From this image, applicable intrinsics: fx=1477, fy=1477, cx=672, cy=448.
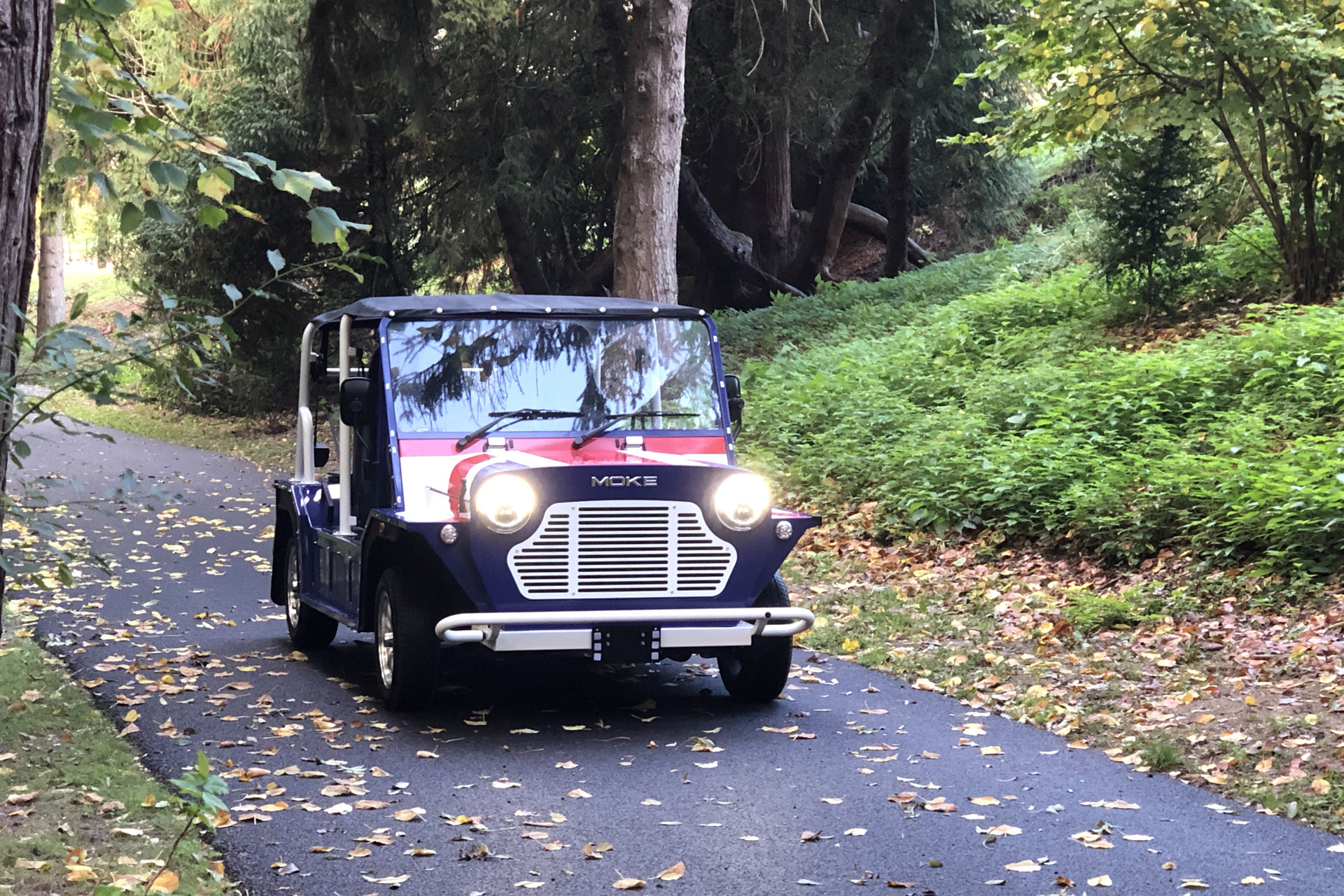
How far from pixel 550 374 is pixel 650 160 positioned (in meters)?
9.48

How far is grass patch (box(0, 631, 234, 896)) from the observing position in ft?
16.1

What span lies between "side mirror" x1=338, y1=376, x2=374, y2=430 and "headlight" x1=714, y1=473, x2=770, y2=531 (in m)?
2.09

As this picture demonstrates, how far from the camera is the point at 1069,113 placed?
53.8 feet

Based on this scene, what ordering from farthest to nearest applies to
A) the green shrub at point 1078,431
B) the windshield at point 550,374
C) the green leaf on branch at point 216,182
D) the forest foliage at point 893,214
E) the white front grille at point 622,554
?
the forest foliage at point 893,214 → the green shrub at point 1078,431 → the windshield at point 550,374 → the white front grille at point 622,554 → the green leaf on branch at point 216,182

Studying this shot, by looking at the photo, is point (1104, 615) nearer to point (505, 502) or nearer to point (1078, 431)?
point (1078, 431)

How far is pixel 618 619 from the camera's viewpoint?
724 centimetres

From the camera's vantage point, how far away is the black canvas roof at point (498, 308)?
27.6 feet

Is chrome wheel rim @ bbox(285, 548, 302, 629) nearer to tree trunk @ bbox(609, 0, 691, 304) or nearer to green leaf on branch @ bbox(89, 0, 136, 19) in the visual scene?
green leaf on branch @ bbox(89, 0, 136, 19)


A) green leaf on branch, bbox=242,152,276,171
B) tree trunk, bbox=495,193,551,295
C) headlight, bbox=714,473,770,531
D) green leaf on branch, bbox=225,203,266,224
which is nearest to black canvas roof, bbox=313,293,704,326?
headlight, bbox=714,473,770,531

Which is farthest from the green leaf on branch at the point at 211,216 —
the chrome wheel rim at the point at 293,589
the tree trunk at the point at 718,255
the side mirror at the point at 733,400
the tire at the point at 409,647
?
the tree trunk at the point at 718,255

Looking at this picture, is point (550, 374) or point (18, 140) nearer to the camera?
point (18, 140)

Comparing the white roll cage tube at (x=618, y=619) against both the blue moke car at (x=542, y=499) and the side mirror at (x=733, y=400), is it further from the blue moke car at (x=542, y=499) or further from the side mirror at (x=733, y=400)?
the side mirror at (x=733, y=400)

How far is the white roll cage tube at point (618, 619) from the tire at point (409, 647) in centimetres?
19

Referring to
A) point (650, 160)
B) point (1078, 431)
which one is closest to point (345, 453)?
point (1078, 431)
